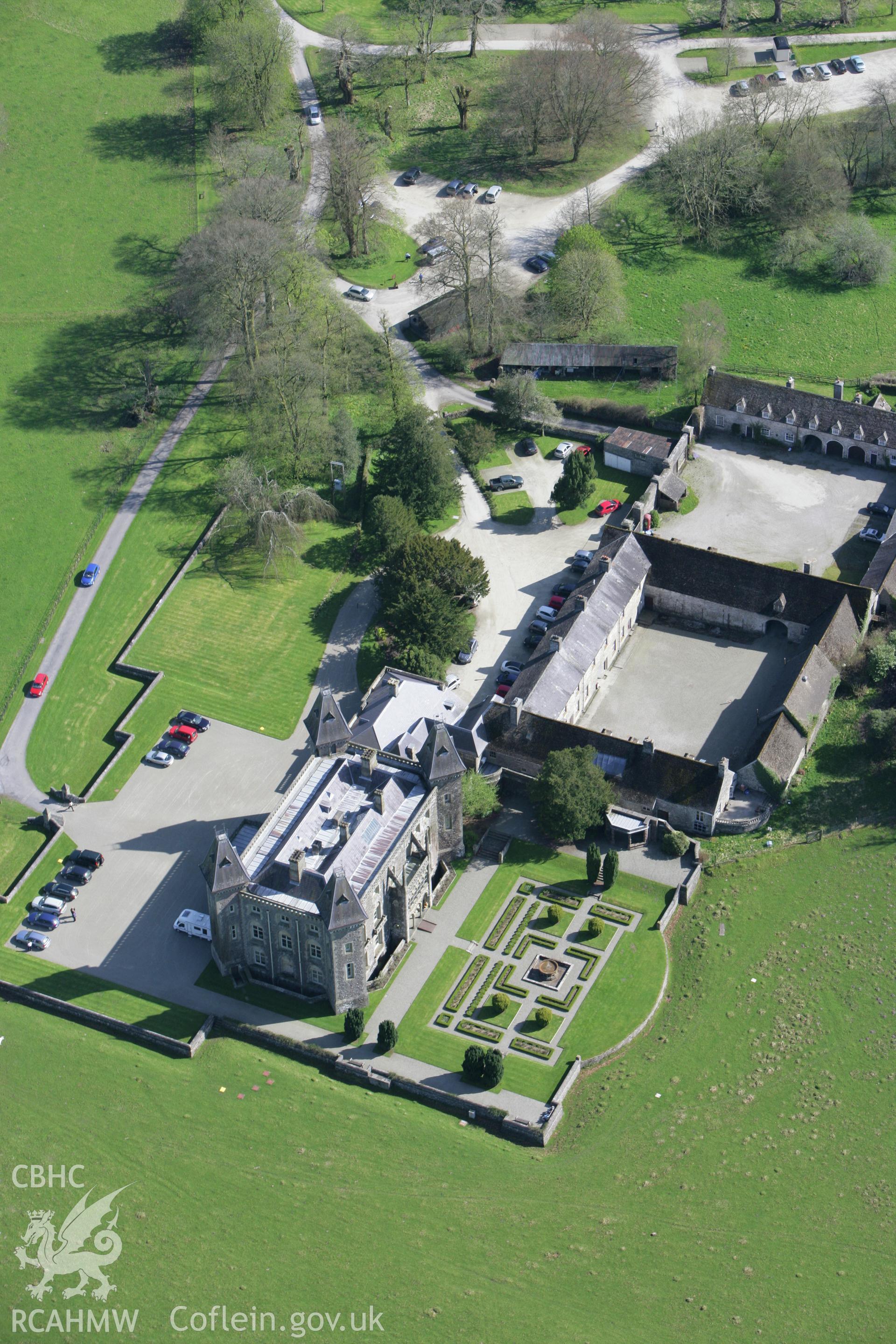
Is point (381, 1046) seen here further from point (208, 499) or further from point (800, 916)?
point (208, 499)

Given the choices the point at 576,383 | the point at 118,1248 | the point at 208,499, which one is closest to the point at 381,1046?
the point at 118,1248

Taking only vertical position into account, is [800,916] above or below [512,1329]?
above

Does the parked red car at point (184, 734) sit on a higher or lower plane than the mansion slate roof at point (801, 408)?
lower

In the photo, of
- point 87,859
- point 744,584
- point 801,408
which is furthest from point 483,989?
point 801,408

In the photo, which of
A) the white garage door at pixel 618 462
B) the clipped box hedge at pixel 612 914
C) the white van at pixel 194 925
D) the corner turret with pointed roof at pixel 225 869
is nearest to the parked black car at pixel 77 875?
the white van at pixel 194 925

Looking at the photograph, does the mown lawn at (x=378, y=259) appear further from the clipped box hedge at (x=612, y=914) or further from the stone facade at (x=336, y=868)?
the clipped box hedge at (x=612, y=914)

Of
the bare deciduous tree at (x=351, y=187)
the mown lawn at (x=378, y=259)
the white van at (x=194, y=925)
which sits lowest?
the white van at (x=194, y=925)
